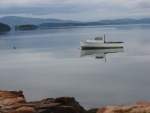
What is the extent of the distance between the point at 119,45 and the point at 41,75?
3878cm

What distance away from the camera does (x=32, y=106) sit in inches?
587

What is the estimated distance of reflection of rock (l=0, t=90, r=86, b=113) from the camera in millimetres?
14169

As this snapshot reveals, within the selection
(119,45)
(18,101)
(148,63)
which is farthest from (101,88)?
(119,45)

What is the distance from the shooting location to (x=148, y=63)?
51094mm

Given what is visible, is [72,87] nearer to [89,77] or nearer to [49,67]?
[89,77]

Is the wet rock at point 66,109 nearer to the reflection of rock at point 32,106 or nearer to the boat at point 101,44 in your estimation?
the reflection of rock at point 32,106

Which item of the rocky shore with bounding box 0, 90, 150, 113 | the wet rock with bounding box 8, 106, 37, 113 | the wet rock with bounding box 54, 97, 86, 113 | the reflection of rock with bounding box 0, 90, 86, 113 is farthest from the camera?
the wet rock with bounding box 54, 97, 86, 113

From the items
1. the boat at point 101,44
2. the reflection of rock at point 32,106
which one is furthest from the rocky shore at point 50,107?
the boat at point 101,44

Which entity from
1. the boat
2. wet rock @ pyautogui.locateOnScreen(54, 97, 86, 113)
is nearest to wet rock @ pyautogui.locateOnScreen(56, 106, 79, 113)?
wet rock @ pyautogui.locateOnScreen(54, 97, 86, 113)

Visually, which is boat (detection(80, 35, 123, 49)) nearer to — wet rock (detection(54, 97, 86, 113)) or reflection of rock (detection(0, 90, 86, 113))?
reflection of rock (detection(0, 90, 86, 113))

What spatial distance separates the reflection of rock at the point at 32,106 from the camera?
46.5 ft

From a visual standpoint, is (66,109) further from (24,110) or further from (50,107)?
(24,110)

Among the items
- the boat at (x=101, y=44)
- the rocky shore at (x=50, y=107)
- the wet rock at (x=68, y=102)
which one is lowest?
the boat at (x=101, y=44)

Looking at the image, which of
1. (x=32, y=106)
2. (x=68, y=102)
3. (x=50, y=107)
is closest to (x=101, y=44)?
(x=68, y=102)
